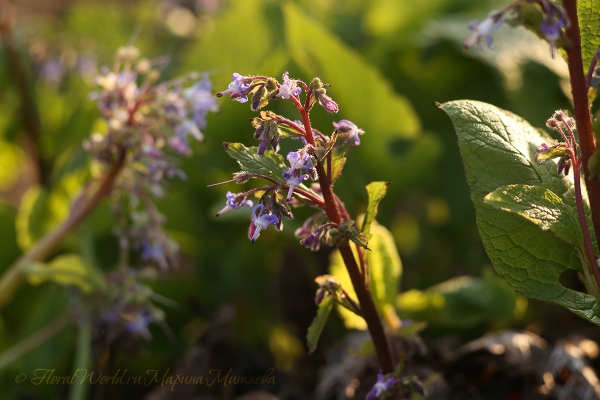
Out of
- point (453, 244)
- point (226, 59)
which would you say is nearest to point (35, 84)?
point (226, 59)

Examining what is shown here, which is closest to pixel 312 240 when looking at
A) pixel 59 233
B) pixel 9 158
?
pixel 59 233

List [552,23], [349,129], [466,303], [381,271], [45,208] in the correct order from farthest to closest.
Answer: [45,208], [466,303], [381,271], [349,129], [552,23]

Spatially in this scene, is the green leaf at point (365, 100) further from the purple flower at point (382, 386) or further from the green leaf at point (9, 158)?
the green leaf at point (9, 158)

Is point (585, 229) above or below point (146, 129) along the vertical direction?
below

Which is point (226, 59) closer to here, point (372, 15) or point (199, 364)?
point (372, 15)


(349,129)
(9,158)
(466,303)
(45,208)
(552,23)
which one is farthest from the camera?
(9,158)

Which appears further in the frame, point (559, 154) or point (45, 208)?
point (45, 208)

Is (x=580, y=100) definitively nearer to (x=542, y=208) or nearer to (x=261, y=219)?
(x=542, y=208)
